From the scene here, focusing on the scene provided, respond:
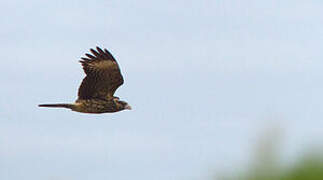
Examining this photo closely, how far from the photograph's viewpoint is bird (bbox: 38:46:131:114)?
1792cm

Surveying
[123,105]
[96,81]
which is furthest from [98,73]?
[123,105]

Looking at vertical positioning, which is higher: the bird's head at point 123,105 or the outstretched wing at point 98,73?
the outstretched wing at point 98,73

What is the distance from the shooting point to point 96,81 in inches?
711

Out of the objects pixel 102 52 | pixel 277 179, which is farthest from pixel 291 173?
pixel 102 52

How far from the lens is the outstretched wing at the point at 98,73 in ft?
58.9

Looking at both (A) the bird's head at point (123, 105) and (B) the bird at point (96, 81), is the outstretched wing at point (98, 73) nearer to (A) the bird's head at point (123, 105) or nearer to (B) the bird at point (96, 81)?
(B) the bird at point (96, 81)

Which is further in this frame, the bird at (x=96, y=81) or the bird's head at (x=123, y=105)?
the bird's head at (x=123, y=105)

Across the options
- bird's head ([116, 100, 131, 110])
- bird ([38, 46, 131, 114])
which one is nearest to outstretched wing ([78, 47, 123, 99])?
bird ([38, 46, 131, 114])

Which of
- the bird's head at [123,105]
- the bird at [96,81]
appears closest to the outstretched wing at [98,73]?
the bird at [96,81]

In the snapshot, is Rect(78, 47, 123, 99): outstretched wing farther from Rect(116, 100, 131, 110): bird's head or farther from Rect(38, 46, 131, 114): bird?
Rect(116, 100, 131, 110): bird's head

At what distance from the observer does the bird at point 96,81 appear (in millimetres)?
17922

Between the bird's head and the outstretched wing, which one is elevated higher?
the outstretched wing

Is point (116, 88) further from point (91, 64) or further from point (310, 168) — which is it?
point (310, 168)

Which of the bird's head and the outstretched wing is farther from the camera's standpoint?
the bird's head
